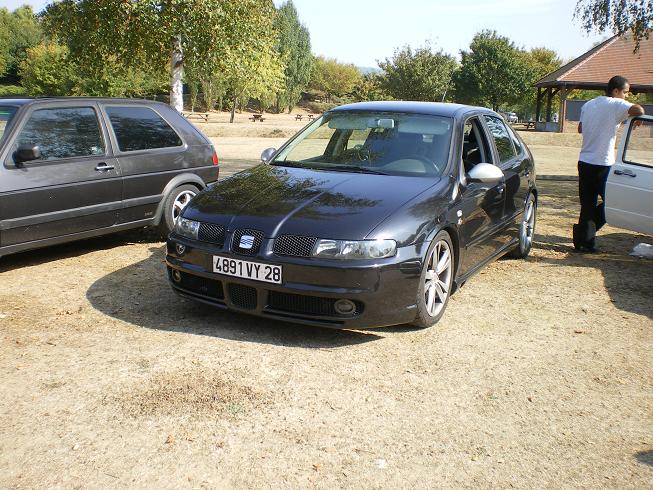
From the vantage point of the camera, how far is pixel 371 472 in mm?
2951

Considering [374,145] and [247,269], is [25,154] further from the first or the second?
[374,145]

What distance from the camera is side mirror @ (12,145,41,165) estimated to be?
19.1 feet

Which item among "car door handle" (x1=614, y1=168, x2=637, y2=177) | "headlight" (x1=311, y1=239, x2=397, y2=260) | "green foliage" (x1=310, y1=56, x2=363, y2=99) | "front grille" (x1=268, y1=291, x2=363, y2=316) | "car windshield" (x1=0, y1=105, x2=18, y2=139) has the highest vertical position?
"green foliage" (x1=310, y1=56, x2=363, y2=99)

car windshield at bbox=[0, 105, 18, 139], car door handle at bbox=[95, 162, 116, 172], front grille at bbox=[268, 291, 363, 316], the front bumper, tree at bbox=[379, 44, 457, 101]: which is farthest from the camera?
tree at bbox=[379, 44, 457, 101]

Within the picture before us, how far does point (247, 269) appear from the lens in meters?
4.40

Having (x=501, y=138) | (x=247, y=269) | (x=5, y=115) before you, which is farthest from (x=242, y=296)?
(x=501, y=138)

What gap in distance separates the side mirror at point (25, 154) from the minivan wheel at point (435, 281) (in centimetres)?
357

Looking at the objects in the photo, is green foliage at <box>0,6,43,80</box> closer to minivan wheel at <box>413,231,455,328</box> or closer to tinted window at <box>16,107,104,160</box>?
tinted window at <box>16,107,104,160</box>

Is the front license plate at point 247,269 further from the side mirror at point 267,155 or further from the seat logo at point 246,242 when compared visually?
the side mirror at point 267,155

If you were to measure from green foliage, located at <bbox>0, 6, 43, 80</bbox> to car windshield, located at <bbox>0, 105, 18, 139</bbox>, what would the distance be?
267 feet

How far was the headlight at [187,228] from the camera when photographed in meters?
4.74

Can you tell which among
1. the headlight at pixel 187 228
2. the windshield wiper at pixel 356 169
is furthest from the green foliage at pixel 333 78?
the headlight at pixel 187 228

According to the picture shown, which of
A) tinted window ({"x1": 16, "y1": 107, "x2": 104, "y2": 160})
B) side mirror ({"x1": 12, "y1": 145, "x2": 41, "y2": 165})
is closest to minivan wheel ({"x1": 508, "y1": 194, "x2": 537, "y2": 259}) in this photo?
tinted window ({"x1": 16, "y1": 107, "x2": 104, "y2": 160})

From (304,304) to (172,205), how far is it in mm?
3457
